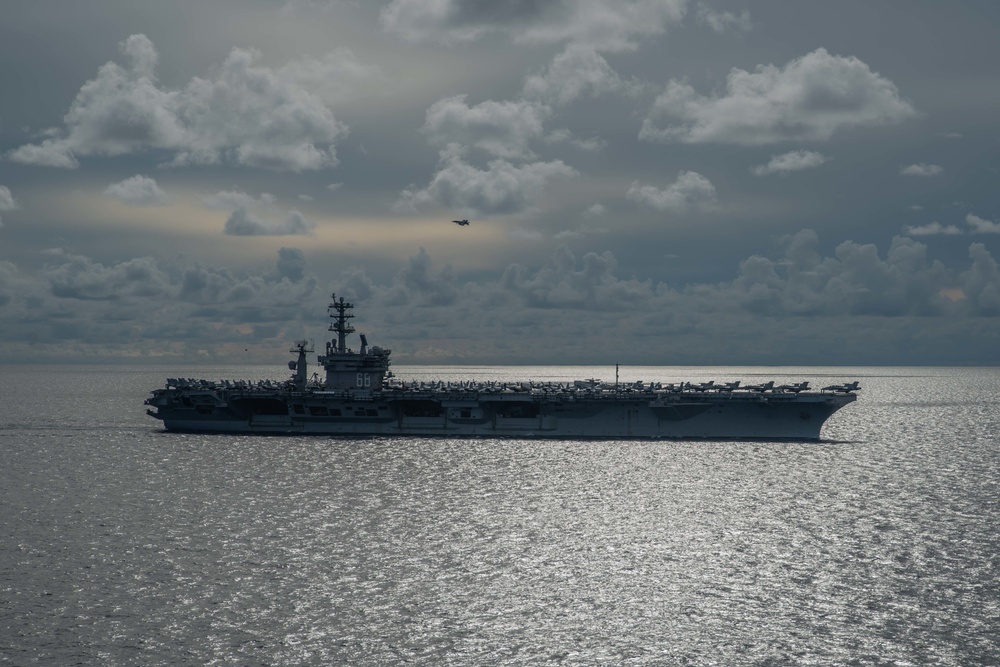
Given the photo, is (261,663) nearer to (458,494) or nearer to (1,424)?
(458,494)

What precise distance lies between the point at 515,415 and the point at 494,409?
1.54 metres

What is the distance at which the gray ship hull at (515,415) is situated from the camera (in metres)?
58.2

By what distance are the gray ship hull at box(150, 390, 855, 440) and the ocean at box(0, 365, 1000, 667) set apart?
19.2 feet

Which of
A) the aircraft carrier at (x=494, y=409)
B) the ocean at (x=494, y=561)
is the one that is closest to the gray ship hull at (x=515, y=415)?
the aircraft carrier at (x=494, y=409)

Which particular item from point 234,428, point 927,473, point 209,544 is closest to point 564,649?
point 209,544

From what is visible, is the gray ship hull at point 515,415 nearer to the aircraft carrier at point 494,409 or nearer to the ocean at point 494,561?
the aircraft carrier at point 494,409

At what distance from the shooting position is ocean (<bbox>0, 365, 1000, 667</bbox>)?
20906mm

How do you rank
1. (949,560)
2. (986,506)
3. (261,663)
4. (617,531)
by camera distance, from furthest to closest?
1. (986,506)
2. (617,531)
3. (949,560)
4. (261,663)

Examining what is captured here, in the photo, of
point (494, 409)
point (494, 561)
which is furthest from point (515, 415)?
point (494, 561)

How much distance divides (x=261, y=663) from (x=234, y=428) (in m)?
45.4

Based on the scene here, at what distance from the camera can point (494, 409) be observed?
2381 inches

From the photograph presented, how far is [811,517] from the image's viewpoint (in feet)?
117

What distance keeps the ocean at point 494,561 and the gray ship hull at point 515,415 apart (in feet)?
19.2

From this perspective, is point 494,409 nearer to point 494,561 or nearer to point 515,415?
point 515,415
